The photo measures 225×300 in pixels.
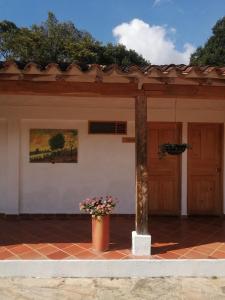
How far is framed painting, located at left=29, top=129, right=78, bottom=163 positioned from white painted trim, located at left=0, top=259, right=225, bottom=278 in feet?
9.92

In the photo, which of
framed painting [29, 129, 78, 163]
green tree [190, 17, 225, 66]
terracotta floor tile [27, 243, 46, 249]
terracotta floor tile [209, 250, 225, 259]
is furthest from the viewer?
green tree [190, 17, 225, 66]

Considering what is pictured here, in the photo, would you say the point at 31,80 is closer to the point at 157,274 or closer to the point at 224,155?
the point at 157,274

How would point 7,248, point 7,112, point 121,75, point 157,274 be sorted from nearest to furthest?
1. point 121,75
2. point 157,274
3. point 7,248
4. point 7,112

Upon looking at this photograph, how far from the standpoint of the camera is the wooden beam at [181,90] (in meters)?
4.64

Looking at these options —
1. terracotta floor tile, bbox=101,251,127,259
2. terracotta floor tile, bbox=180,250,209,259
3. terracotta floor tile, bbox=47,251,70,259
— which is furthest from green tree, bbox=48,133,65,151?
terracotta floor tile, bbox=180,250,209,259

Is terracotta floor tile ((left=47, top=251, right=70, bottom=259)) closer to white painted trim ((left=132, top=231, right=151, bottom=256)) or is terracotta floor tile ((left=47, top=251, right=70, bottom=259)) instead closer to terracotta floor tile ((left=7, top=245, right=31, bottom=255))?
terracotta floor tile ((left=7, top=245, right=31, bottom=255))

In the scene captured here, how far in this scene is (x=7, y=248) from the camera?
4812 millimetres

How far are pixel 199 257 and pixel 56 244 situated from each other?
214cm

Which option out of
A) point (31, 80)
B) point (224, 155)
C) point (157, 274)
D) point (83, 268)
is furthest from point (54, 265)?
point (224, 155)

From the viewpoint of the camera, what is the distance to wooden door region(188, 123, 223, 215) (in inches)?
281

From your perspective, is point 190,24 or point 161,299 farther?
point 190,24

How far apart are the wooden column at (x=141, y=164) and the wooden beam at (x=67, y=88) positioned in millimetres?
216

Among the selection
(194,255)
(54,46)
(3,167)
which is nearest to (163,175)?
(194,255)

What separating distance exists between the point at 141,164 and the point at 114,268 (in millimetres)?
1466
